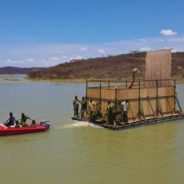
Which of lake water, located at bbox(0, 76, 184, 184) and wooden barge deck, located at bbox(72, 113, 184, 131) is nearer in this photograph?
lake water, located at bbox(0, 76, 184, 184)

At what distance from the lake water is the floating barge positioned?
140cm

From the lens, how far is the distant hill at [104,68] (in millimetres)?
126656

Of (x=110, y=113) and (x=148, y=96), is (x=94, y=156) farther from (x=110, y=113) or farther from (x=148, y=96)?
(x=148, y=96)

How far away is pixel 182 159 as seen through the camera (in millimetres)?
16469

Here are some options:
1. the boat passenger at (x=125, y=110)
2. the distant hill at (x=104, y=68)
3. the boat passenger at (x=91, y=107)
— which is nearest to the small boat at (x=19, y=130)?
the boat passenger at (x=91, y=107)

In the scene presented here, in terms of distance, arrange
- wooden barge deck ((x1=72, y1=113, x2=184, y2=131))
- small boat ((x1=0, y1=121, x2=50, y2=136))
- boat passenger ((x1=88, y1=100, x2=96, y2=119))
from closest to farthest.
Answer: small boat ((x1=0, y1=121, x2=50, y2=136)), wooden barge deck ((x1=72, y1=113, x2=184, y2=131)), boat passenger ((x1=88, y1=100, x2=96, y2=119))

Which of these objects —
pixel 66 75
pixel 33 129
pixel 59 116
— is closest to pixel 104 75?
pixel 66 75

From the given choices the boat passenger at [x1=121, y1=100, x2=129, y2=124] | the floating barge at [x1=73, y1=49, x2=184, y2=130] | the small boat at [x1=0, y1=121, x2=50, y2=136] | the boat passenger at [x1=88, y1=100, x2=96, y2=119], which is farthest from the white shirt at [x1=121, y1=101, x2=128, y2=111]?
the small boat at [x1=0, y1=121, x2=50, y2=136]

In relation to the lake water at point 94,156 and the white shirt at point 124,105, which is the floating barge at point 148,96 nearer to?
the white shirt at point 124,105

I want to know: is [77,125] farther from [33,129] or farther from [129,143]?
[129,143]

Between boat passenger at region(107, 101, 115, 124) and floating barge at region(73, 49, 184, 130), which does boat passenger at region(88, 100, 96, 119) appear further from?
boat passenger at region(107, 101, 115, 124)

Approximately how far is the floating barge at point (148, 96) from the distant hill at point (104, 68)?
84356 millimetres

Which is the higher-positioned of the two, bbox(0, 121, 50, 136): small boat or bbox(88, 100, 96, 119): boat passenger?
bbox(88, 100, 96, 119): boat passenger

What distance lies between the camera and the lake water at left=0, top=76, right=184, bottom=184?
1408 centimetres
